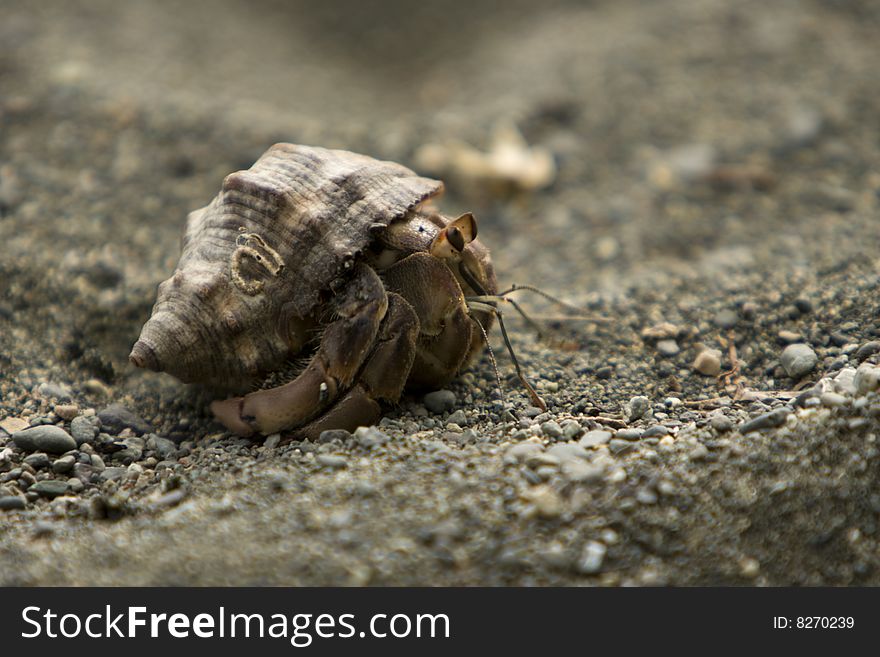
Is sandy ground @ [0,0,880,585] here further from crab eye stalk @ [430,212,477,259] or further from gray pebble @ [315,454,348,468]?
crab eye stalk @ [430,212,477,259]

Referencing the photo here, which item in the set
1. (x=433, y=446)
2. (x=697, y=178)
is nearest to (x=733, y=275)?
(x=697, y=178)

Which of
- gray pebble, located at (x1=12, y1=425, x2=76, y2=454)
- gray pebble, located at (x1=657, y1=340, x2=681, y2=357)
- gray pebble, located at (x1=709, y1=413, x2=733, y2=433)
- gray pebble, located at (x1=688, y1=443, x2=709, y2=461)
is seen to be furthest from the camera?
gray pebble, located at (x1=657, y1=340, x2=681, y2=357)

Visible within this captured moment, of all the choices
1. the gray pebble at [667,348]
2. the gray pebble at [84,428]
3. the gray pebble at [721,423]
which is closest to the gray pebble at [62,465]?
the gray pebble at [84,428]

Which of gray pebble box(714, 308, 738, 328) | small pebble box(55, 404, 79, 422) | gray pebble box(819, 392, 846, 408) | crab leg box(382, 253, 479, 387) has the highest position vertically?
crab leg box(382, 253, 479, 387)

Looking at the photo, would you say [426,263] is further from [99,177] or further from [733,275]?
[99,177]

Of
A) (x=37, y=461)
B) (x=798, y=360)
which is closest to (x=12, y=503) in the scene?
(x=37, y=461)

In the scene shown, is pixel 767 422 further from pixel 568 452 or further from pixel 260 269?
pixel 260 269

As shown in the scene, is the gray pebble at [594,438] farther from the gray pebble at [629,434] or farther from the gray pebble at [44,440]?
the gray pebble at [44,440]

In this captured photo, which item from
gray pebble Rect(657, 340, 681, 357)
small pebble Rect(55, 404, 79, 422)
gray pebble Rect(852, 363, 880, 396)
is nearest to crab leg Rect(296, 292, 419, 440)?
small pebble Rect(55, 404, 79, 422)
